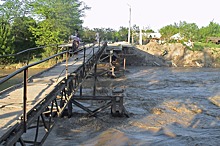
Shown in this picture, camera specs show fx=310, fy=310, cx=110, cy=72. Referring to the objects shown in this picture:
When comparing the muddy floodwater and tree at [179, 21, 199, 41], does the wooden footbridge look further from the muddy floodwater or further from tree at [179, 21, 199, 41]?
tree at [179, 21, 199, 41]

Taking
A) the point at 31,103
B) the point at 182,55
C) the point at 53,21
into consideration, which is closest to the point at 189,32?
the point at 182,55

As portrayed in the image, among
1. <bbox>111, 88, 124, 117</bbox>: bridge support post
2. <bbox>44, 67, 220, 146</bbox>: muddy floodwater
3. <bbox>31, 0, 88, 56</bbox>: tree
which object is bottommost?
<bbox>44, 67, 220, 146</bbox>: muddy floodwater

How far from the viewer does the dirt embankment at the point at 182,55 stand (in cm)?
4256

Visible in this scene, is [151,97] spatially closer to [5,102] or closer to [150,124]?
[150,124]

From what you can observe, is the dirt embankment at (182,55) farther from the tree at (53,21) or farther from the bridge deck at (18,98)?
the bridge deck at (18,98)

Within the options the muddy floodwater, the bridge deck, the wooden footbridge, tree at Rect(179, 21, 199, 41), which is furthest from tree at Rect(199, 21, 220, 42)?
the bridge deck

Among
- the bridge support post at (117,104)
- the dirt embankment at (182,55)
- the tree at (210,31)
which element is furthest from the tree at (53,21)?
the tree at (210,31)

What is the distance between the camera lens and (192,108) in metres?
15.9

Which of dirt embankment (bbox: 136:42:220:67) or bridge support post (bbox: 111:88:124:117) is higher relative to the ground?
dirt embankment (bbox: 136:42:220:67)

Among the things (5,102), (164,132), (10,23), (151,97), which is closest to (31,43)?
(10,23)

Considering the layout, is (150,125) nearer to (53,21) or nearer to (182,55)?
(53,21)

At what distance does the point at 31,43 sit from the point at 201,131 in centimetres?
3043

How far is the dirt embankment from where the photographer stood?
42562mm

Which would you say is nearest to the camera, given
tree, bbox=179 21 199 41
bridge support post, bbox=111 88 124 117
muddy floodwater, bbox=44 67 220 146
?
muddy floodwater, bbox=44 67 220 146
